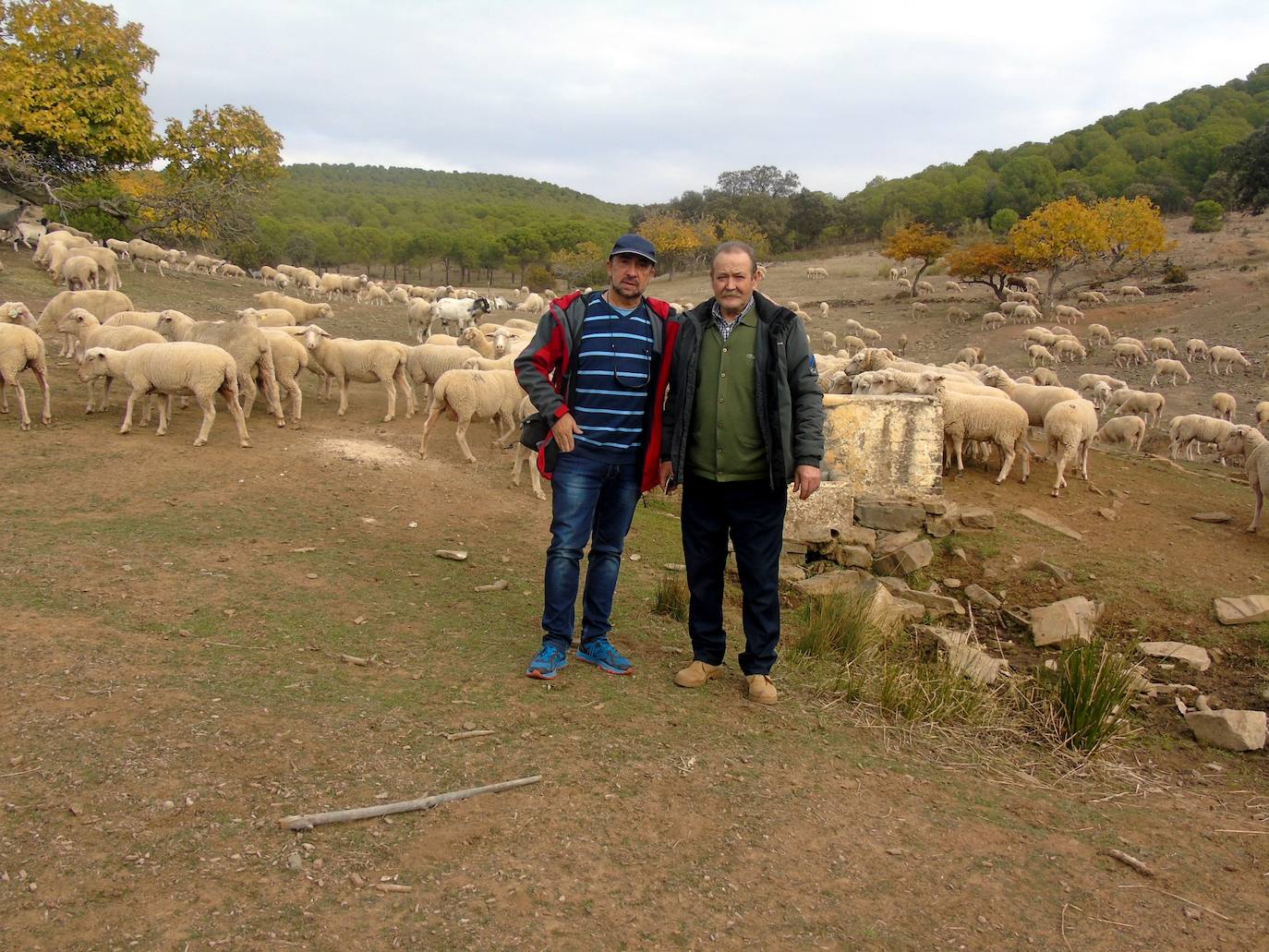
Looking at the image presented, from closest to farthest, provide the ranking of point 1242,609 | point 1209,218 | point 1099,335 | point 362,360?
1. point 1242,609
2. point 362,360
3. point 1099,335
4. point 1209,218

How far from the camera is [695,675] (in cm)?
451

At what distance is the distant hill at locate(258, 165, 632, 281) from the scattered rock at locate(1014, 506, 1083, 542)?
971 inches

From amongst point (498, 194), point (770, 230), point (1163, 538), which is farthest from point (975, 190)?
point (498, 194)

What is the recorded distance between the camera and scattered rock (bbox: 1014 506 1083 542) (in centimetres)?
907

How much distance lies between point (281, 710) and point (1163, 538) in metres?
9.39

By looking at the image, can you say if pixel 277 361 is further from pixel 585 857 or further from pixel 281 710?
pixel 585 857

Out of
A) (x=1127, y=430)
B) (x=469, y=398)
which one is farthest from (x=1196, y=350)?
(x=469, y=398)

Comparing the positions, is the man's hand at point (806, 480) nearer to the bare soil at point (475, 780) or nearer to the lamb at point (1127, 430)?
the bare soil at point (475, 780)

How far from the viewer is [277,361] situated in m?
10.6

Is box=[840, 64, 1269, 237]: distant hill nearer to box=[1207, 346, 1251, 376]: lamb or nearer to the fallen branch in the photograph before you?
box=[1207, 346, 1251, 376]: lamb

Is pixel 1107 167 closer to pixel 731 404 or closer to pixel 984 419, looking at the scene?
pixel 984 419

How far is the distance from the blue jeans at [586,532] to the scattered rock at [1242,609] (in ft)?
18.9

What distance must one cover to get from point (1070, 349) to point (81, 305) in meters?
26.1

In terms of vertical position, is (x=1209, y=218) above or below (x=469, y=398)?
above
